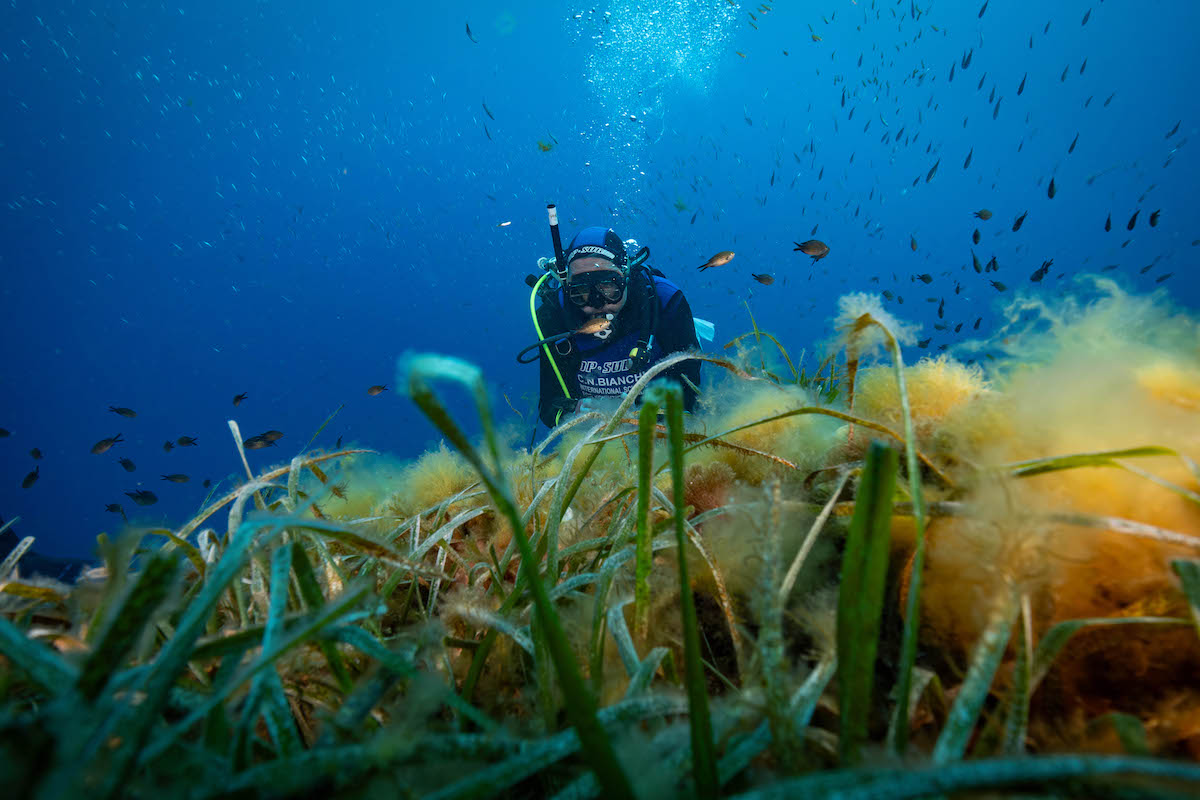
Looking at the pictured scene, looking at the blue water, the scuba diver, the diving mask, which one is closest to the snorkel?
the scuba diver

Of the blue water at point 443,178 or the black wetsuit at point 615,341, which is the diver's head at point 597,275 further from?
the blue water at point 443,178

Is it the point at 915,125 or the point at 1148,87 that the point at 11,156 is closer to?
the point at 915,125

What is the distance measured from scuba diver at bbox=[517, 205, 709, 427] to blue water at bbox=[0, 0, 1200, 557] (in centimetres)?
3813

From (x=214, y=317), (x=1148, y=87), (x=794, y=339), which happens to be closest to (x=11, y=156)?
(x=214, y=317)

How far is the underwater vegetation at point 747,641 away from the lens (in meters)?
0.48

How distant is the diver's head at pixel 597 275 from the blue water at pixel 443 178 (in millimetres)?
Answer: 38591

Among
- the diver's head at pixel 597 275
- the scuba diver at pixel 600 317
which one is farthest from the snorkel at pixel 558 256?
the diver's head at pixel 597 275

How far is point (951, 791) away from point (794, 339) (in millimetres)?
61691

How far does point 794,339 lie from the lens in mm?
57062

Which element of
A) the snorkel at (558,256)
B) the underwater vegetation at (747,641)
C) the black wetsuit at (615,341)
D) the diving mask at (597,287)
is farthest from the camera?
the snorkel at (558,256)

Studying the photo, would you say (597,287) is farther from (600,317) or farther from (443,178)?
(443,178)

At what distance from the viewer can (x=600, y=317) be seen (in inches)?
279

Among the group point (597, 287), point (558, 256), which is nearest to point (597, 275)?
point (597, 287)

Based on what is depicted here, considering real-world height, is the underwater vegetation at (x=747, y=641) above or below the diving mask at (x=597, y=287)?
below
